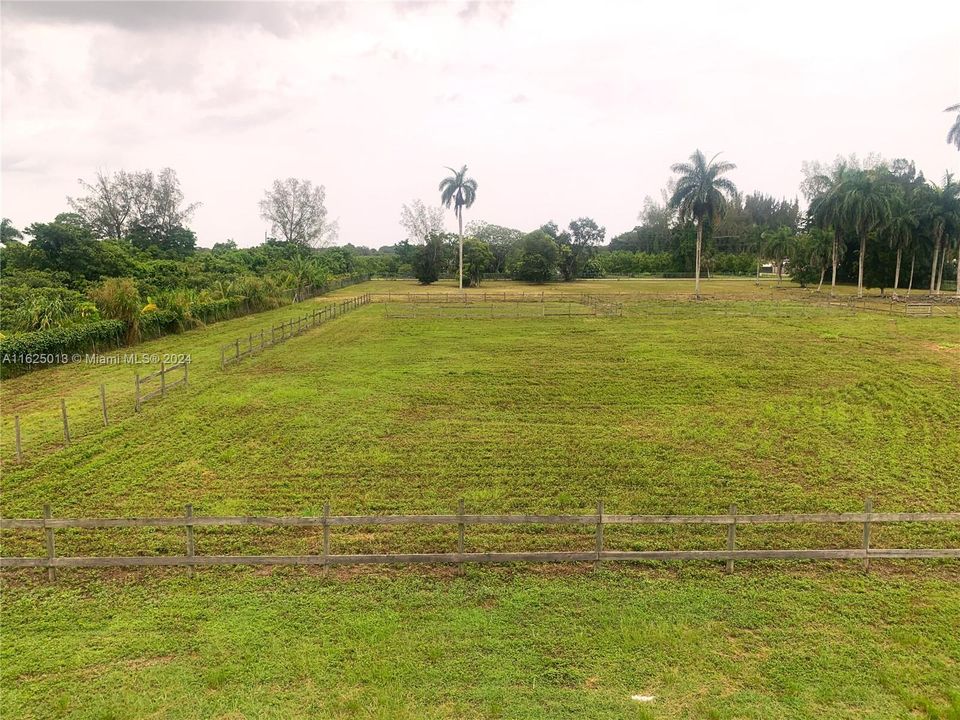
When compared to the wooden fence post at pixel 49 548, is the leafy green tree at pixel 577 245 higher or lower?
higher

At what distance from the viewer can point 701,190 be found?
58.0 m

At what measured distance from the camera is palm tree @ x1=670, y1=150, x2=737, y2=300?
5747cm

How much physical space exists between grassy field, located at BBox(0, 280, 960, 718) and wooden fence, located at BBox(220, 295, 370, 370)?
2.69 m

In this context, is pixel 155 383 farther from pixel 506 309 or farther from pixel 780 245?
pixel 780 245

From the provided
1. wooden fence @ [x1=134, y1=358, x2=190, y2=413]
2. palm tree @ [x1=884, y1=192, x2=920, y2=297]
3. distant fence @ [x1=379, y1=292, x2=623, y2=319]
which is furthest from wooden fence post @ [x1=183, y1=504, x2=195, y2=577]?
palm tree @ [x1=884, y1=192, x2=920, y2=297]

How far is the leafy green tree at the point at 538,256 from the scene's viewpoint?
7988 cm

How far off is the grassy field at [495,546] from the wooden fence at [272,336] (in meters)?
2.69

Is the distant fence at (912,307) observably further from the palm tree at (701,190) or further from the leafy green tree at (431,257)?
the leafy green tree at (431,257)

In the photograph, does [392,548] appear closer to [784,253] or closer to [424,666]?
[424,666]

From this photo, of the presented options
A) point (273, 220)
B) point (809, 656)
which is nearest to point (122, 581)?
point (809, 656)

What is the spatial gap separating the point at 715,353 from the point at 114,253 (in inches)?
1669

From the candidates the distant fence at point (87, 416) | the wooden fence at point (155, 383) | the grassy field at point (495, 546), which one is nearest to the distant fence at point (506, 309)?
the grassy field at point (495, 546)

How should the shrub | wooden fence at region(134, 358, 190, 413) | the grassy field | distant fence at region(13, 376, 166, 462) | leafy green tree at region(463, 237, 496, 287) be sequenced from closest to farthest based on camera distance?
1. the grassy field
2. distant fence at region(13, 376, 166, 462)
3. wooden fence at region(134, 358, 190, 413)
4. the shrub
5. leafy green tree at region(463, 237, 496, 287)

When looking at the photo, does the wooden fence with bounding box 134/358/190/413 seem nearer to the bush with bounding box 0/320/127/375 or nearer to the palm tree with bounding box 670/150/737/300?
the bush with bounding box 0/320/127/375
